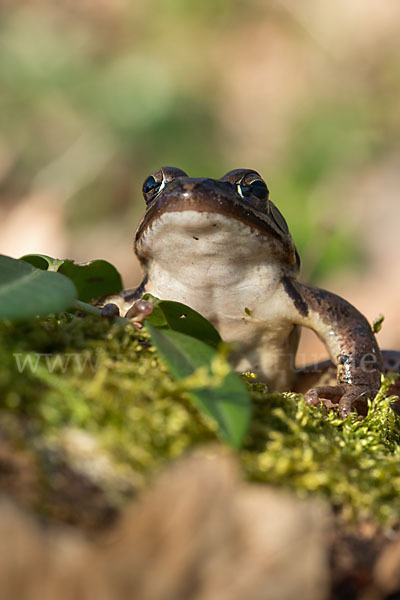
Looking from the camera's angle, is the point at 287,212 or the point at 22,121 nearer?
the point at 287,212

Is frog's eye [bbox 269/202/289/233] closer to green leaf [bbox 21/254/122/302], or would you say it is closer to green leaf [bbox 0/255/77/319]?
green leaf [bbox 21/254/122/302]

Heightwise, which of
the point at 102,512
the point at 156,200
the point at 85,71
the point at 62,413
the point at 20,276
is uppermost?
the point at 85,71

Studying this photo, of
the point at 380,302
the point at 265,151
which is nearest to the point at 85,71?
the point at 265,151

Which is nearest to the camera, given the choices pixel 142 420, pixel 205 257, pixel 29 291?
pixel 142 420

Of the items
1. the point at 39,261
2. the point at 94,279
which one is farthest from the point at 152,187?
the point at 39,261

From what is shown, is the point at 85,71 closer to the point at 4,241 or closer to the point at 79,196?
the point at 79,196

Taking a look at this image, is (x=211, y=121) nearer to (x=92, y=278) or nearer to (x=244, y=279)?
(x=244, y=279)
